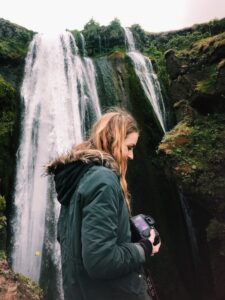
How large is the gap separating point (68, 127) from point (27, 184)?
2.29 metres

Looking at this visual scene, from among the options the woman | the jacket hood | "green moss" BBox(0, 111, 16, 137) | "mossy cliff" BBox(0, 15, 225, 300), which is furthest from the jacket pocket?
"green moss" BBox(0, 111, 16, 137)

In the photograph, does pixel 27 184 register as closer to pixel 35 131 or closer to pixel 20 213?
pixel 20 213

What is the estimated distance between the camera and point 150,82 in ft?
46.2

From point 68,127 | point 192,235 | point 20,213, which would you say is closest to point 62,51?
point 68,127

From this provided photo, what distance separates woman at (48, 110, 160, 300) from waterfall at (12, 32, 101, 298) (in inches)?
303

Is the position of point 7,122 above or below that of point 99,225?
below

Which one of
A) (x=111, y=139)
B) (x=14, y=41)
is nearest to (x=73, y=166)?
(x=111, y=139)

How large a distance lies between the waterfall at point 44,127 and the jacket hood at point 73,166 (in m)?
7.64

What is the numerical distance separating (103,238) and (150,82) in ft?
42.1

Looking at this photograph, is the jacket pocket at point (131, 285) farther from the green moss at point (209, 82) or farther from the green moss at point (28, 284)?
the green moss at point (209, 82)

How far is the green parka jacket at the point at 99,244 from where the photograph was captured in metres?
1.68

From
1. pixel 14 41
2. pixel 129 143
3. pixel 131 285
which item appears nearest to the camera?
pixel 131 285

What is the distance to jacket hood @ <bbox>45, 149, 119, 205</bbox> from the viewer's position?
6.31ft

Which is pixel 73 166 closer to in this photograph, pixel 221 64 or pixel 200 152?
pixel 200 152
